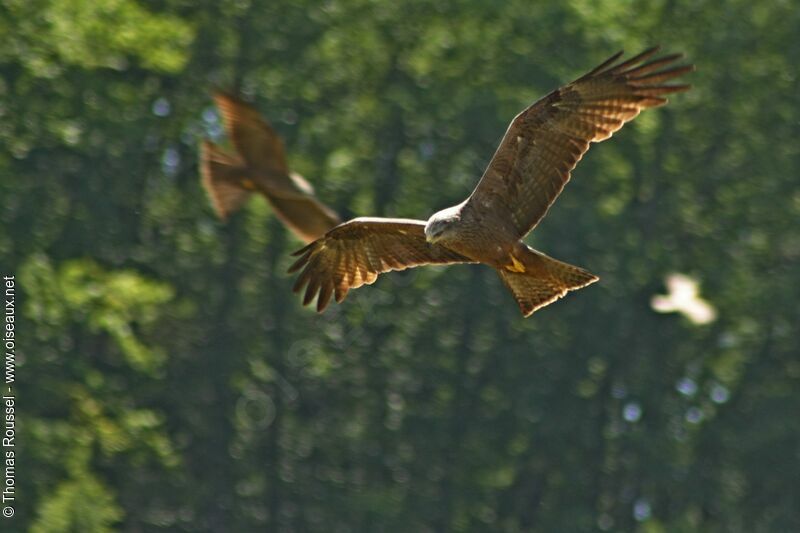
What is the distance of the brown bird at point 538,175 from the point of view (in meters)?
10.0

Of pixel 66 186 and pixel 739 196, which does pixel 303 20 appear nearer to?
pixel 66 186

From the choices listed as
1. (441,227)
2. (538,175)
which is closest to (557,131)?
(538,175)

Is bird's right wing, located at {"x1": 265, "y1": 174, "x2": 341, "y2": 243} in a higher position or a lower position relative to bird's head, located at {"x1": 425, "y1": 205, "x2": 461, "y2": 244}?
higher

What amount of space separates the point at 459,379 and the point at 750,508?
432 centimetres

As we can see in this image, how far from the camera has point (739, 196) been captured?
24.3 meters

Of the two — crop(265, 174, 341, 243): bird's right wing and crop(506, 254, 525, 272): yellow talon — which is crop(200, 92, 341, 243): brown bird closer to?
crop(265, 174, 341, 243): bird's right wing

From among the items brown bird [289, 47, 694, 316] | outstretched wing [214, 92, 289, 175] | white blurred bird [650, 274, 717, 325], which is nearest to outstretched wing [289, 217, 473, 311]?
brown bird [289, 47, 694, 316]

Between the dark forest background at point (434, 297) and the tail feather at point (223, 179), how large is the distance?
8229 millimetres

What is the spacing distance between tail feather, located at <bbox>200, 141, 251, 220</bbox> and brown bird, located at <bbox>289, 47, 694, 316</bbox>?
3.08 metres

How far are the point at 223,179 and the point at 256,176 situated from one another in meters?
0.29

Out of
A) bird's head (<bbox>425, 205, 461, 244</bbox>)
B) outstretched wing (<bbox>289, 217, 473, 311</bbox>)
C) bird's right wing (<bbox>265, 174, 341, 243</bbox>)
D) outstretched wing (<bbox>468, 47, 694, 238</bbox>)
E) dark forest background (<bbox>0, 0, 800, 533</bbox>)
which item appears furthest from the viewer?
dark forest background (<bbox>0, 0, 800, 533</bbox>)

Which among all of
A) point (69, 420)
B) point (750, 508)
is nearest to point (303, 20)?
point (69, 420)

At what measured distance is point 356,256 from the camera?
11.4 meters

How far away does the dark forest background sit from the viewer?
74.4 feet
